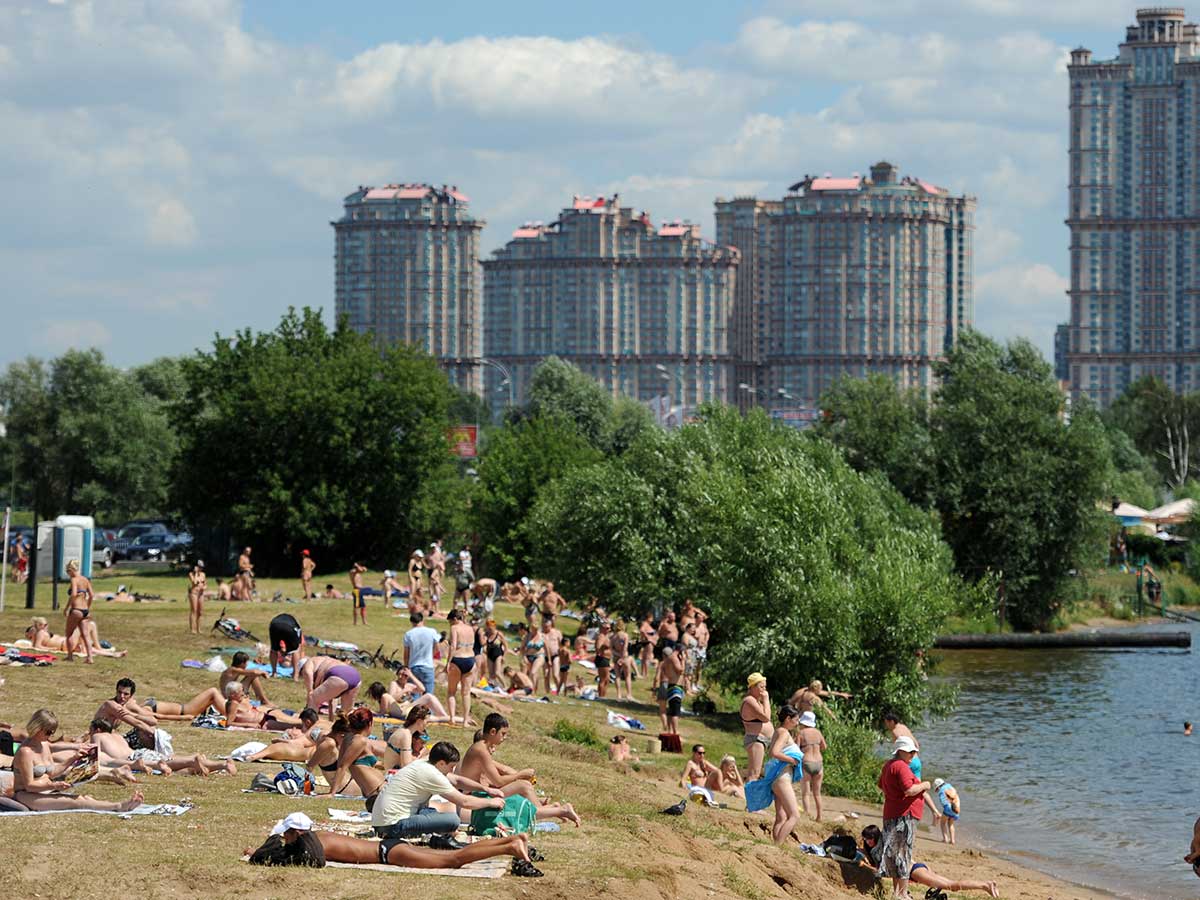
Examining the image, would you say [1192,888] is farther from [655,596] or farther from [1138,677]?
[1138,677]

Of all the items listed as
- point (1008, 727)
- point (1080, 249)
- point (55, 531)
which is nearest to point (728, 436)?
point (1008, 727)

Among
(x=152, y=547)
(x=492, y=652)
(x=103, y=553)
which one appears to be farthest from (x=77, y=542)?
(x=152, y=547)

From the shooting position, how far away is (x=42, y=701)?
21172 mm

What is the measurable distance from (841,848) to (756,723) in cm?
458

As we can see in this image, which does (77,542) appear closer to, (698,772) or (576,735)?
(576,735)


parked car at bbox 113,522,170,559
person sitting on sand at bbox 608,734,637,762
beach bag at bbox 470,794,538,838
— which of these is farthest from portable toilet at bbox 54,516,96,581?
beach bag at bbox 470,794,538,838

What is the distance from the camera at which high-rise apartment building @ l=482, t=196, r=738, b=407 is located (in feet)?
643

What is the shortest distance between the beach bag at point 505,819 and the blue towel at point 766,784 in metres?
3.75

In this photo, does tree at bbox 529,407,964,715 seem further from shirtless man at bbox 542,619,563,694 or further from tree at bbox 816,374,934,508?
tree at bbox 816,374,934,508

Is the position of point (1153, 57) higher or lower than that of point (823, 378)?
higher

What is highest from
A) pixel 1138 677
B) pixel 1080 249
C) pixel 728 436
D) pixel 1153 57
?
pixel 1153 57

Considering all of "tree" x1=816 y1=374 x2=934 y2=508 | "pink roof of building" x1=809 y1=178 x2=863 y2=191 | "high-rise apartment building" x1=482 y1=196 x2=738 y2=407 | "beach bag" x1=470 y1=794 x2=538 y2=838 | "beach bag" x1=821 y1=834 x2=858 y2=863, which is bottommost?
"beach bag" x1=821 y1=834 x2=858 y2=863

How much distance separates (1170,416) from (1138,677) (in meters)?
74.6

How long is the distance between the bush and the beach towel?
32.3ft
